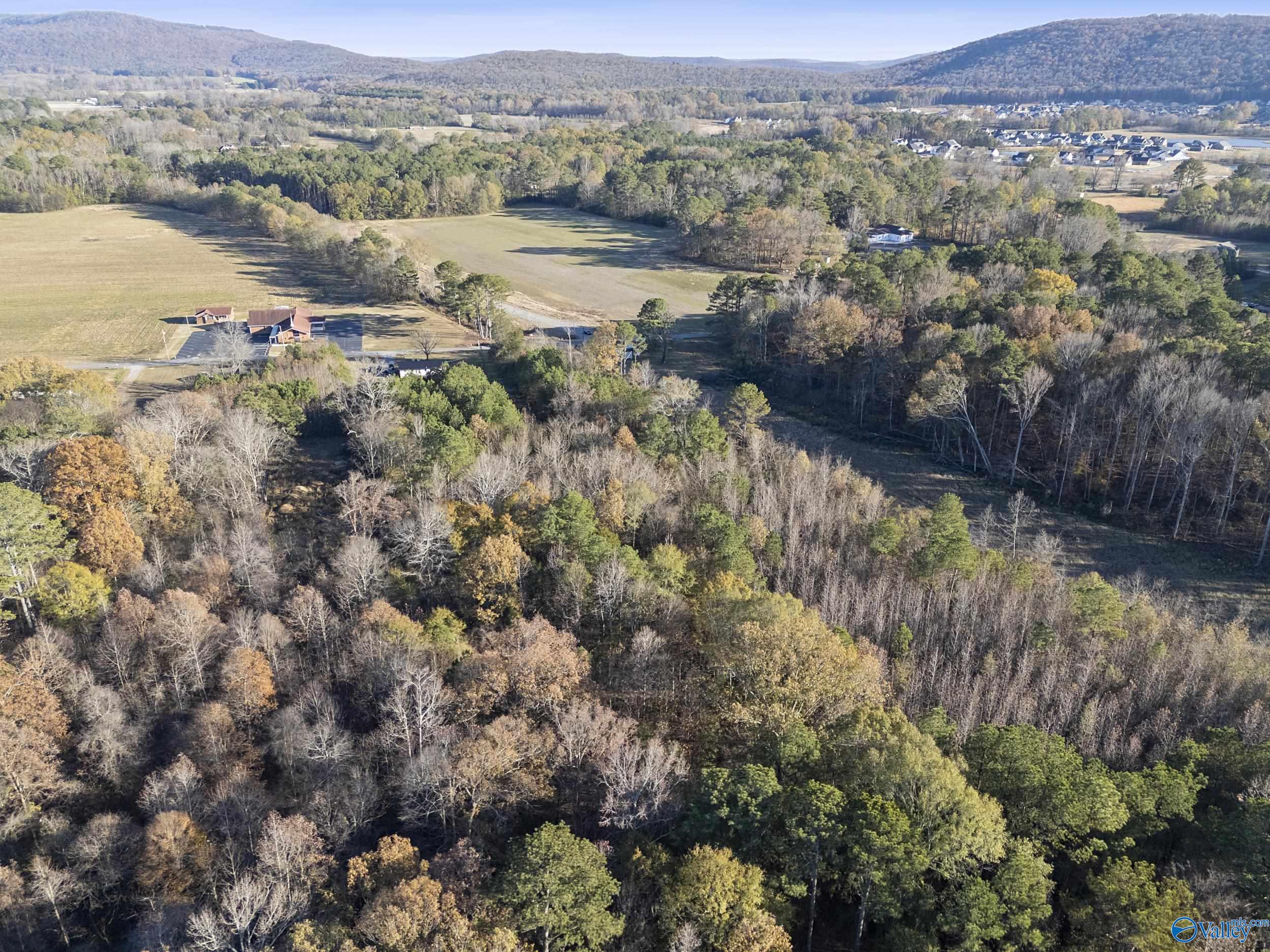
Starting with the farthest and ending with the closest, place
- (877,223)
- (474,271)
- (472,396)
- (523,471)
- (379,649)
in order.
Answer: (877,223) < (474,271) < (472,396) < (523,471) < (379,649)

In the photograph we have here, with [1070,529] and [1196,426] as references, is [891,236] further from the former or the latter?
[1196,426]

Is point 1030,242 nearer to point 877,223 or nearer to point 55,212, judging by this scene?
point 877,223

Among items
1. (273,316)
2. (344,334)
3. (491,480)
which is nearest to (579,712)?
(491,480)

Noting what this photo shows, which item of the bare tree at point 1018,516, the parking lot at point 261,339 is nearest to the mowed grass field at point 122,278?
the parking lot at point 261,339

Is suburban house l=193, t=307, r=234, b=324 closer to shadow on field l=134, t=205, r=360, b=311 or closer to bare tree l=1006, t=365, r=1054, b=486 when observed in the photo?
shadow on field l=134, t=205, r=360, b=311

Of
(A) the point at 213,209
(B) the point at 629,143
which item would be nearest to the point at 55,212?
(A) the point at 213,209
